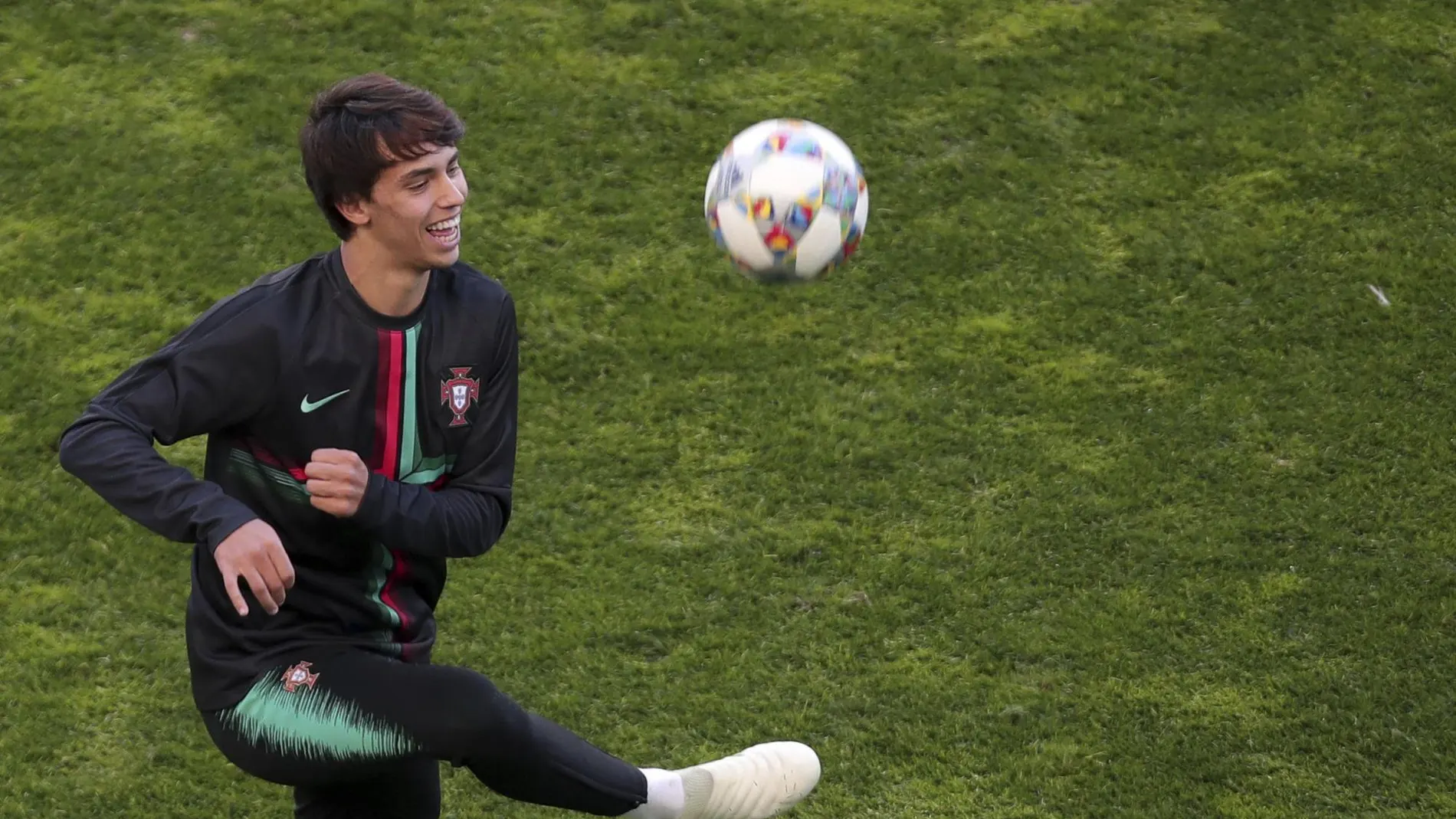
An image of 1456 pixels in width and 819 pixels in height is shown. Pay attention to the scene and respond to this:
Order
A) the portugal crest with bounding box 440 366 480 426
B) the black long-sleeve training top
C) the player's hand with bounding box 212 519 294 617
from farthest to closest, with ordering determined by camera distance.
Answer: the portugal crest with bounding box 440 366 480 426, the black long-sleeve training top, the player's hand with bounding box 212 519 294 617

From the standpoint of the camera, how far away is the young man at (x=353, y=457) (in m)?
3.34

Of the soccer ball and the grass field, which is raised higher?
the soccer ball

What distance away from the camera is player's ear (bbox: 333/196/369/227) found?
348 centimetres

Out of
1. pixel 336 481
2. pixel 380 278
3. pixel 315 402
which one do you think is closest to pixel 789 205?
pixel 380 278

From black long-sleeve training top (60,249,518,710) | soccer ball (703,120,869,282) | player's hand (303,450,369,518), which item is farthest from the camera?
soccer ball (703,120,869,282)

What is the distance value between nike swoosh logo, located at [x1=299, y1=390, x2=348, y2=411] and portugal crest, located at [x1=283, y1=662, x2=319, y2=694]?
540 mm

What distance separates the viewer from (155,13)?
7.84 metres

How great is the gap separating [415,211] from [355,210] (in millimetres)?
141

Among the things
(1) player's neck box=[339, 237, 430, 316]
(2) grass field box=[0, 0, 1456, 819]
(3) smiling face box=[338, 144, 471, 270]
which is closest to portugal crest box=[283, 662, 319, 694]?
(1) player's neck box=[339, 237, 430, 316]

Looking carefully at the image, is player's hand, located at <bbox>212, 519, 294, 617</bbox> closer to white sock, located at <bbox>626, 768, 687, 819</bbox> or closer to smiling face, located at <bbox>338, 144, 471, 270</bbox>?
smiling face, located at <bbox>338, 144, 471, 270</bbox>

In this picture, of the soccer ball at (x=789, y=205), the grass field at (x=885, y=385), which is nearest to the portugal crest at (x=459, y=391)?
the soccer ball at (x=789, y=205)

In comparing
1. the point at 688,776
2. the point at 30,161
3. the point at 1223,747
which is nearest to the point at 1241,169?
the point at 1223,747

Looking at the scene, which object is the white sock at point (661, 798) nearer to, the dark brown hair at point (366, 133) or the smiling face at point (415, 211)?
the smiling face at point (415, 211)

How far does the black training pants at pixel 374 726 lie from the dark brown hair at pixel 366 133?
101 centimetres
